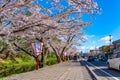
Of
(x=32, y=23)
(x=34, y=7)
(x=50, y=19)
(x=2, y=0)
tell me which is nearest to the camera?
(x=2, y=0)

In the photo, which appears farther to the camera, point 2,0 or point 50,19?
point 50,19

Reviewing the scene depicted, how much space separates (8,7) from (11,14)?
1.09 meters

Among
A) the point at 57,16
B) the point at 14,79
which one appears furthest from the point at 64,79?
the point at 57,16

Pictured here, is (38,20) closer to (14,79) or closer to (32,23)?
(32,23)

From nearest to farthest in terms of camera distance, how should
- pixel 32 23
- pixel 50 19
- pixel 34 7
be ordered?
pixel 34 7 < pixel 32 23 < pixel 50 19

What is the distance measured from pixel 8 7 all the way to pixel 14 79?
5.18m

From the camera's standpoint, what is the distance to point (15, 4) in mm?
9320

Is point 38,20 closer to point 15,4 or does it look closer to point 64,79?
A: point 15,4

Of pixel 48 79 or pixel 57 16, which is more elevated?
pixel 57 16

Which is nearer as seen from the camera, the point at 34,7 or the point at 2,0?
the point at 2,0

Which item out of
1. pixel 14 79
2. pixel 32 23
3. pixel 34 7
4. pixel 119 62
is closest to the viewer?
pixel 34 7

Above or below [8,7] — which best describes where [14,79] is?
below

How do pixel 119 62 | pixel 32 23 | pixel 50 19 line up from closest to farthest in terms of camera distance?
pixel 32 23, pixel 50 19, pixel 119 62

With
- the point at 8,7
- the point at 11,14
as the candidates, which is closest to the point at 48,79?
the point at 11,14
